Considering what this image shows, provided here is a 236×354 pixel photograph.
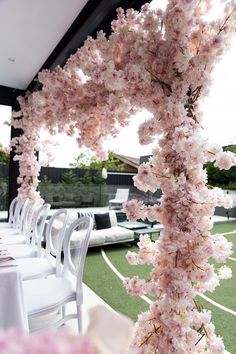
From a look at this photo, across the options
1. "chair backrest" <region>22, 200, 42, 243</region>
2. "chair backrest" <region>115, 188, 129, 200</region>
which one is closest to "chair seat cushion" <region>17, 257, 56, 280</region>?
"chair backrest" <region>22, 200, 42, 243</region>

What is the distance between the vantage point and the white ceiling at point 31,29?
2.10 metres

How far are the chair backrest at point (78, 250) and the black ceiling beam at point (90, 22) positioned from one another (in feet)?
4.91

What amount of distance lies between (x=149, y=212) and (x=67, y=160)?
790 cm

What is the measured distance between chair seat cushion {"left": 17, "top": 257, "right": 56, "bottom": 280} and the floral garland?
3.94 ft

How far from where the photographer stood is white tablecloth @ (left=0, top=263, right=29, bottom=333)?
4.81 ft

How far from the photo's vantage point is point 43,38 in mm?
2615

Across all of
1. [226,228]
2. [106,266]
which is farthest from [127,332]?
[226,228]

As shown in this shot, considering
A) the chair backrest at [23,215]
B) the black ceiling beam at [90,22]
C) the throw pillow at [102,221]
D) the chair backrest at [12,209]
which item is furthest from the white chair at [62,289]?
the throw pillow at [102,221]

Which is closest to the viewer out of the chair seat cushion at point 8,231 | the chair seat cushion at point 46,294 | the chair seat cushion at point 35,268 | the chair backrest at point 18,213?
the chair seat cushion at point 46,294

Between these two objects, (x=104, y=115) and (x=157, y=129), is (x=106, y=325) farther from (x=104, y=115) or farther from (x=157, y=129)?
(x=104, y=115)

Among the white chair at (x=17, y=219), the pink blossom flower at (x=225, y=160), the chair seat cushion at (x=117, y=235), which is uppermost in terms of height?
the pink blossom flower at (x=225, y=160)

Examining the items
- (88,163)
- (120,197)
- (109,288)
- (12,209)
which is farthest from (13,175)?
(88,163)

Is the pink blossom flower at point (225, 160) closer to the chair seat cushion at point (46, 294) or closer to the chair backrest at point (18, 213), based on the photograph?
the chair seat cushion at point (46, 294)

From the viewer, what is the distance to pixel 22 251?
9.45 feet
